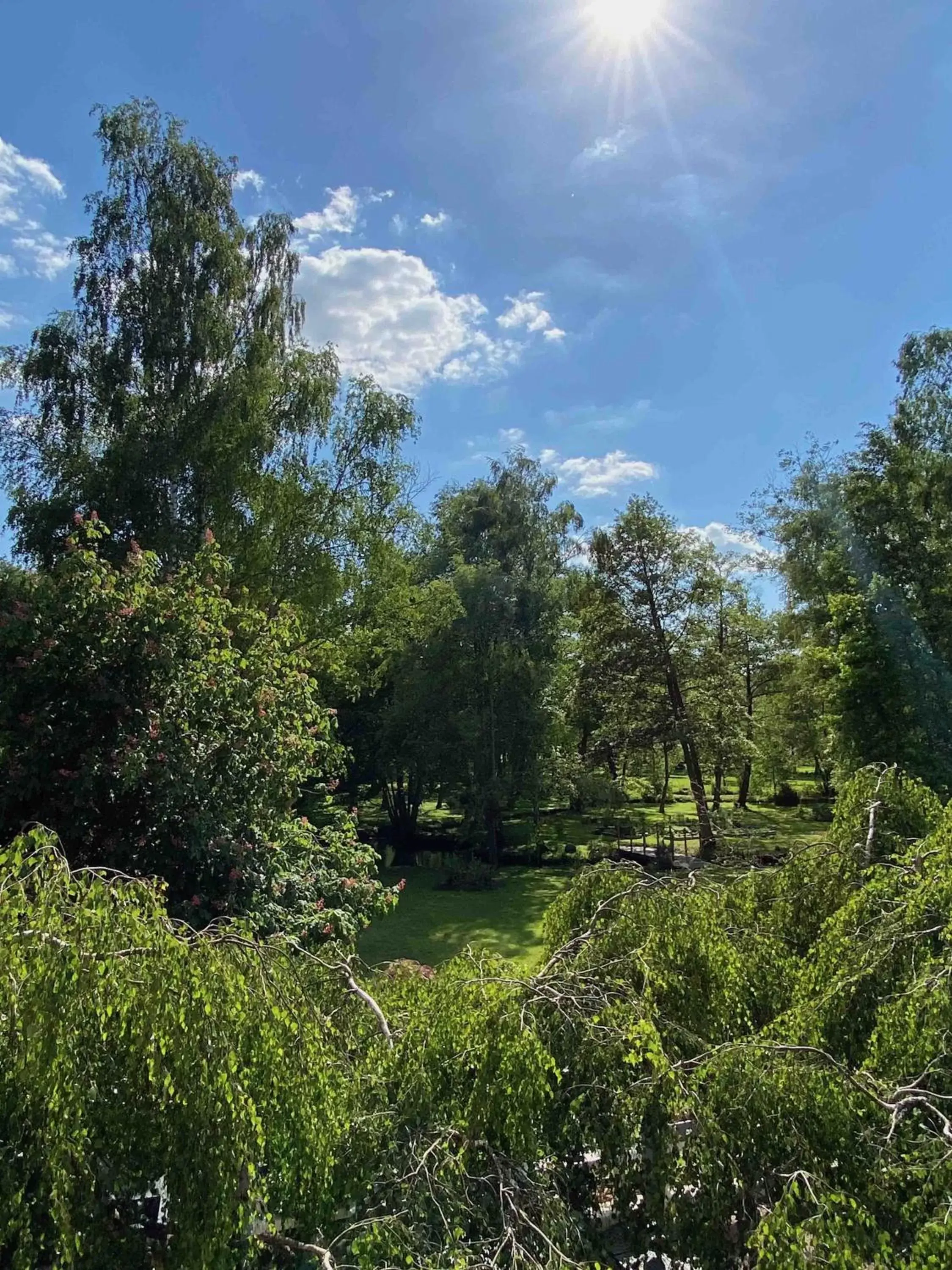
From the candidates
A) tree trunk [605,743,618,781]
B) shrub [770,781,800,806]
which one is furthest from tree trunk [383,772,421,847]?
shrub [770,781,800,806]

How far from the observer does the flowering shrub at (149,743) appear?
636cm

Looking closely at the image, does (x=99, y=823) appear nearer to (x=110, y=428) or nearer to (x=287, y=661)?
(x=287, y=661)

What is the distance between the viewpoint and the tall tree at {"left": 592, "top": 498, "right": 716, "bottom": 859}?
19.0 meters

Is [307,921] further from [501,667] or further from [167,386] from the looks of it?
[501,667]

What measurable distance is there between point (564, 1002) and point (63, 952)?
2.14m

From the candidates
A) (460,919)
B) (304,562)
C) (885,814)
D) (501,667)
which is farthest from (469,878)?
(885,814)

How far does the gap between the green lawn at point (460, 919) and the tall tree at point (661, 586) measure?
4.62 m

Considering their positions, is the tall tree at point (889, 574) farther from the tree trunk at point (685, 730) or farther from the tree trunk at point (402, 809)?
the tree trunk at point (402, 809)

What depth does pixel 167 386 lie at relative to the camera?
527 inches

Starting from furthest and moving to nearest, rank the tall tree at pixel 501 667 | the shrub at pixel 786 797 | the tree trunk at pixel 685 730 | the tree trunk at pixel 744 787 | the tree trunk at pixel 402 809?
the shrub at pixel 786 797 → the tree trunk at pixel 744 787 → the tree trunk at pixel 402 809 → the tall tree at pixel 501 667 → the tree trunk at pixel 685 730

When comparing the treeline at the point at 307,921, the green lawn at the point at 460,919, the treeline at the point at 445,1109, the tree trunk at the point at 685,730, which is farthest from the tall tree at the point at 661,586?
the treeline at the point at 445,1109

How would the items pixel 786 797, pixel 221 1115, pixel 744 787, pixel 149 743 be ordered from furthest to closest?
pixel 786 797 < pixel 744 787 < pixel 149 743 < pixel 221 1115

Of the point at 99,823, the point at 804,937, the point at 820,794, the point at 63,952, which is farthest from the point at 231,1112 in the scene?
the point at 820,794

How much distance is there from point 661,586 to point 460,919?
Result: 9.08 metres
